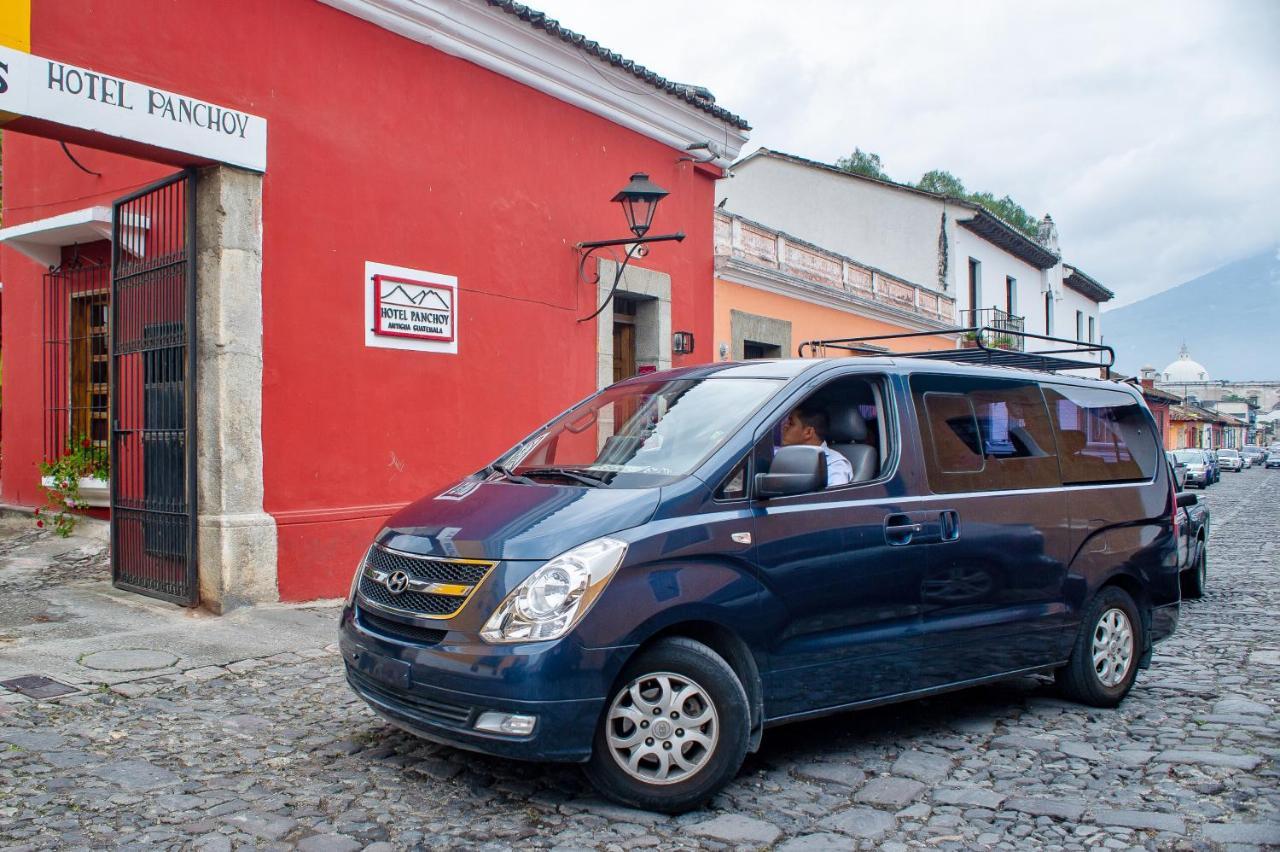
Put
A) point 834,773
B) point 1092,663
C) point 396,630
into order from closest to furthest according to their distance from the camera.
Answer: point 396,630 < point 834,773 < point 1092,663

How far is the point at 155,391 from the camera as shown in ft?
25.7

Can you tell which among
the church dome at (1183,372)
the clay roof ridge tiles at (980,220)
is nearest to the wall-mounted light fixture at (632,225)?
the clay roof ridge tiles at (980,220)

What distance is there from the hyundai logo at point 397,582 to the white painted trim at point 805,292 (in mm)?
11769

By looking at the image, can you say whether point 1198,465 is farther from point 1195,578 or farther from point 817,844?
point 817,844

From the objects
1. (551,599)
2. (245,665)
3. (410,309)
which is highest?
(410,309)

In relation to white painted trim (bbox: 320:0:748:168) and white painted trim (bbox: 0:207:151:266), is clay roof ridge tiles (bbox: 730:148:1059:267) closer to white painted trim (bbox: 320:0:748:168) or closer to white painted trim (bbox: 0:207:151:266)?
white painted trim (bbox: 320:0:748:168)

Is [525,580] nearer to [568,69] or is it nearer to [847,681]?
[847,681]

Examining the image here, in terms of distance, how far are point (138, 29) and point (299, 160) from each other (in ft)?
4.72

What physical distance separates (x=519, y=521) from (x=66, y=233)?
7.25 metres

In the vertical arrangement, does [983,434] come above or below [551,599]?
above

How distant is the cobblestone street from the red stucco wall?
Answer: 2.53 metres

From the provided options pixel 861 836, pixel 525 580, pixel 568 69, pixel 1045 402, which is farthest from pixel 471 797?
pixel 568 69

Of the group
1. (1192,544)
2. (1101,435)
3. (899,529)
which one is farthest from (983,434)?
(1192,544)

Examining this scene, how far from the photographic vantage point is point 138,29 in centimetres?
697
